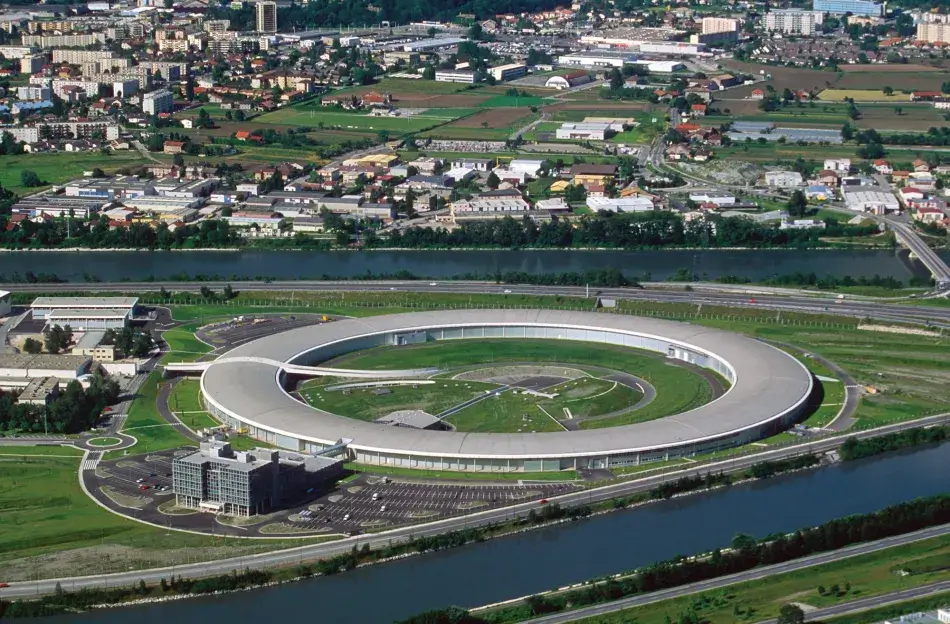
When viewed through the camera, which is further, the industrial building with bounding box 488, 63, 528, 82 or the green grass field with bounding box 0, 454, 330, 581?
the industrial building with bounding box 488, 63, 528, 82

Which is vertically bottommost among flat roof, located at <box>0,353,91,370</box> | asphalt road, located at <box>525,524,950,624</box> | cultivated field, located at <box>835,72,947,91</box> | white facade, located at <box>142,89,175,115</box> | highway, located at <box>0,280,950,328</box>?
asphalt road, located at <box>525,524,950,624</box>

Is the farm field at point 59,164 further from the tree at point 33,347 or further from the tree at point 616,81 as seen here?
the tree at point 616,81

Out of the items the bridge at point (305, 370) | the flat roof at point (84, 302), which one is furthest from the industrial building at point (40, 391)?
the flat roof at point (84, 302)

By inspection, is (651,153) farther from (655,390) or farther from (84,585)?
(84,585)

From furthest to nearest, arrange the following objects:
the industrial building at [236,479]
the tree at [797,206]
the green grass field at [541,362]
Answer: the tree at [797,206] → the green grass field at [541,362] → the industrial building at [236,479]

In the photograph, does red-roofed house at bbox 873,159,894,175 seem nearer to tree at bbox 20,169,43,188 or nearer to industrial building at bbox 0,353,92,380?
tree at bbox 20,169,43,188

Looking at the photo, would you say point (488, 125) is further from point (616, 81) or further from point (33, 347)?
point (33, 347)

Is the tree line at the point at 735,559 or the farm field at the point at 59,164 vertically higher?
the farm field at the point at 59,164

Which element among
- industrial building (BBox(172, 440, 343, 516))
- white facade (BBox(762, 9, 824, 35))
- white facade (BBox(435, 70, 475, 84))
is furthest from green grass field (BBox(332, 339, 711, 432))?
white facade (BBox(762, 9, 824, 35))
